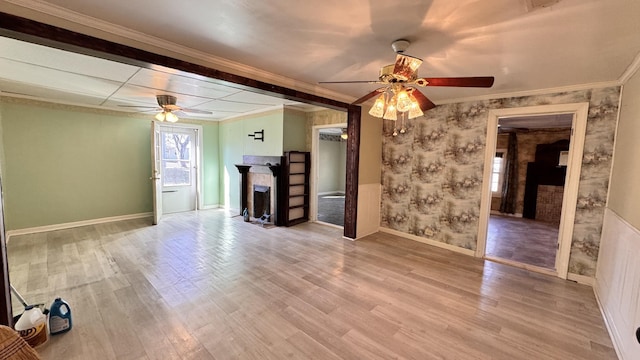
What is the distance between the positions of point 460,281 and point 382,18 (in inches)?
117

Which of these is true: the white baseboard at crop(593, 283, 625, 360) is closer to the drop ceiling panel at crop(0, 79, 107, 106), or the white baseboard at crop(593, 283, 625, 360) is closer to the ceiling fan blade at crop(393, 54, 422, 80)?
the ceiling fan blade at crop(393, 54, 422, 80)

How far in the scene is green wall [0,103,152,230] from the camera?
4.37 m

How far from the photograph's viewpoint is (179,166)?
6.36 m

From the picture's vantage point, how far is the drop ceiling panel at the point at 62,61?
7.64 feet

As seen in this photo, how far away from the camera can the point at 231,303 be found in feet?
8.25

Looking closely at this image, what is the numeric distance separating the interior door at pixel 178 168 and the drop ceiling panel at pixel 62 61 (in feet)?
10.2

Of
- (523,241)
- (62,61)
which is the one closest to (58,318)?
(62,61)

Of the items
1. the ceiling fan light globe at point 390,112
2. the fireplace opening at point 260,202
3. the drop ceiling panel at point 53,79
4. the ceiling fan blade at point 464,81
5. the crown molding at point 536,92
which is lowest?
the fireplace opening at point 260,202

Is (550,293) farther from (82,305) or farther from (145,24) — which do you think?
(82,305)

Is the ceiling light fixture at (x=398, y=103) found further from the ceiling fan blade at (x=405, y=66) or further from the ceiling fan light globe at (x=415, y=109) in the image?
the ceiling fan blade at (x=405, y=66)

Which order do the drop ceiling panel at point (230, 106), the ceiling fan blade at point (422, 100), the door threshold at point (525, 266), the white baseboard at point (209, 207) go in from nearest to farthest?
the ceiling fan blade at point (422, 100) < the door threshold at point (525, 266) < the drop ceiling panel at point (230, 106) < the white baseboard at point (209, 207)

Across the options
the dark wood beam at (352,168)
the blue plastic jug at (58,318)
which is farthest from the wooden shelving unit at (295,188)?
the blue plastic jug at (58,318)

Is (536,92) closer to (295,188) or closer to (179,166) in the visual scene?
(295,188)

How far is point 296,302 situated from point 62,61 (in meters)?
3.50
